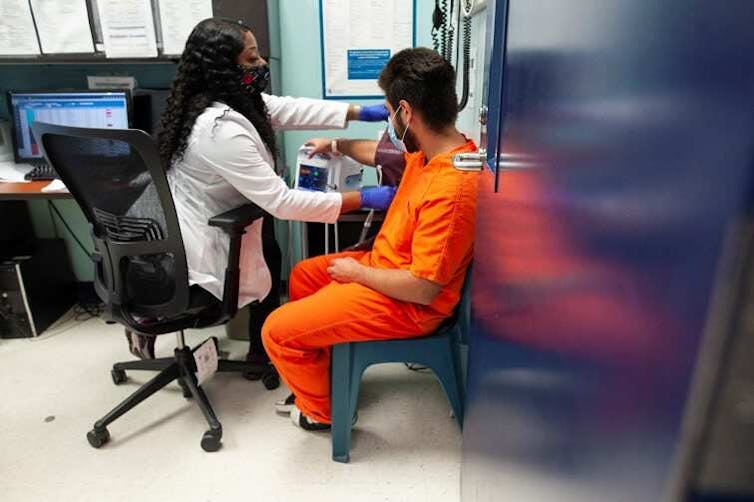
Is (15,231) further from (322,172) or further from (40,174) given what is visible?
(322,172)

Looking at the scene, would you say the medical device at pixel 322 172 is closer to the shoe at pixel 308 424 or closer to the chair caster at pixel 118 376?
the shoe at pixel 308 424

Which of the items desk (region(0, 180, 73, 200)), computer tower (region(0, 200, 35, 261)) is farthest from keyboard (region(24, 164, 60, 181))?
computer tower (region(0, 200, 35, 261))

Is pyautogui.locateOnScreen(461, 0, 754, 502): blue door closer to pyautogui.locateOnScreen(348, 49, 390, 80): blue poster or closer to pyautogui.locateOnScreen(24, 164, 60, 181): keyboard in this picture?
pyautogui.locateOnScreen(348, 49, 390, 80): blue poster

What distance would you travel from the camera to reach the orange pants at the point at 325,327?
54.7 inches

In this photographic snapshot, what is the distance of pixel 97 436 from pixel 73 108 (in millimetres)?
1452

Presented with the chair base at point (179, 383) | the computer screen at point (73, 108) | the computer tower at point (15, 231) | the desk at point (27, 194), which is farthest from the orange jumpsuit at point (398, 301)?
the computer tower at point (15, 231)

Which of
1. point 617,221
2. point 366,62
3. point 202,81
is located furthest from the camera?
point 366,62

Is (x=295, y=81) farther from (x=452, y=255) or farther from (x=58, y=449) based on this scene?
(x=58, y=449)

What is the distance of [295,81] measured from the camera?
2.37 metres

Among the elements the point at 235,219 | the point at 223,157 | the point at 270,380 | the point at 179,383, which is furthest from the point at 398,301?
the point at 179,383

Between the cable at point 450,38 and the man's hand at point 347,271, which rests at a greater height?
the cable at point 450,38

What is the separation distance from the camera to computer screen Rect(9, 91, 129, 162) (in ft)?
7.33

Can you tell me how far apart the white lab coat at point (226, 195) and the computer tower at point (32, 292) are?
1.15 metres

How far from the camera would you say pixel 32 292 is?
2.29 m
